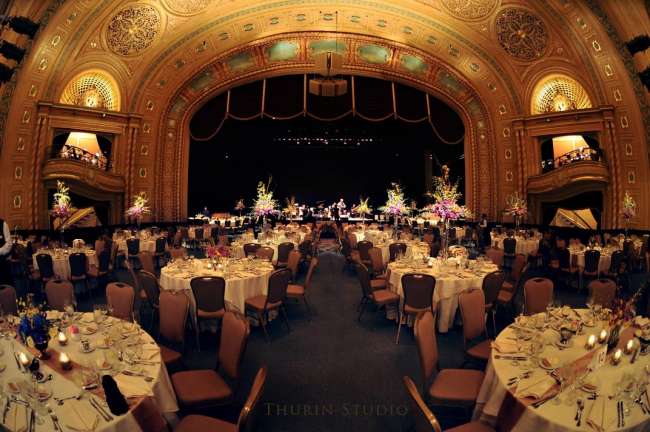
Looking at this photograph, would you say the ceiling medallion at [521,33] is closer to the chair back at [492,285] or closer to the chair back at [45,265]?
the chair back at [492,285]

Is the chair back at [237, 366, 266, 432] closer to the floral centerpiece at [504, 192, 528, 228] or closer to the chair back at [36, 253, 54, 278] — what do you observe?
the chair back at [36, 253, 54, 278]

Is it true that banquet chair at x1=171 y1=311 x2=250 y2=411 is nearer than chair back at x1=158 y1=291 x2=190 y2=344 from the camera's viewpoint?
Yes

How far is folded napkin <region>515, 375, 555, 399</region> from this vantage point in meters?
2.41

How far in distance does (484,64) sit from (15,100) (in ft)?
48.8

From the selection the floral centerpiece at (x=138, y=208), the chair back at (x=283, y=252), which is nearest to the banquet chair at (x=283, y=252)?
the chair back at (x=283, y=252)

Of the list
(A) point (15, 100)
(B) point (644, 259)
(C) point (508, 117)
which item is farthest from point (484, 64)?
(A) point (15, 100)

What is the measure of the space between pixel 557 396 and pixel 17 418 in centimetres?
294

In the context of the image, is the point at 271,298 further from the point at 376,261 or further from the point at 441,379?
the point at 376,261

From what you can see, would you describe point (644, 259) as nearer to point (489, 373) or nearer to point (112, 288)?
point (489, 373)

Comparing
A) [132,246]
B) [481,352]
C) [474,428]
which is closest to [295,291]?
[481,352]

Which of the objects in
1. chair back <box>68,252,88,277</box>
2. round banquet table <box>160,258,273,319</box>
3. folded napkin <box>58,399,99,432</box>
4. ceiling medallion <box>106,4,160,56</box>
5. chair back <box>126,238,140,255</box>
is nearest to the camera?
→ folded napkin <box>58,399,99,432</box>

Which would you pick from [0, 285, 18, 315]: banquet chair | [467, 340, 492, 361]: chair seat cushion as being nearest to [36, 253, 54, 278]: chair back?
[0, 285, 18, 315]: banquet chair

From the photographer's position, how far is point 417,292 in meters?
5.26

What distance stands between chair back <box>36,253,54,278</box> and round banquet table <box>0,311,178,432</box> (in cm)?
457
